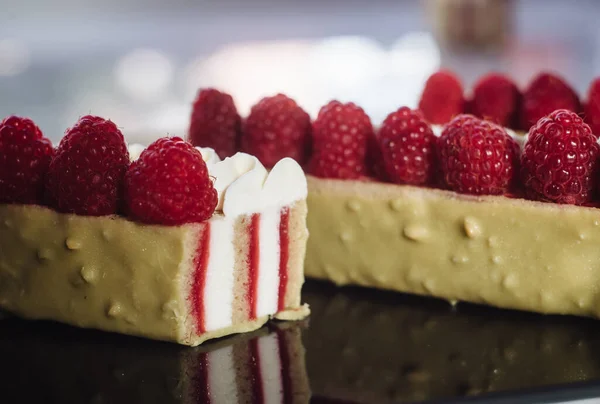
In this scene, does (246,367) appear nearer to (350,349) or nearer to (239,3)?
(350,349)

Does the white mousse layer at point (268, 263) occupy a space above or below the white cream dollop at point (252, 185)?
below

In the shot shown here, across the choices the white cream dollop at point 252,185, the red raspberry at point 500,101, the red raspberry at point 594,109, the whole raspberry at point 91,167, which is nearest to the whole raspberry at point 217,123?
the white cream dollop at point 252,185

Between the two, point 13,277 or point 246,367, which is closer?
point 246,367

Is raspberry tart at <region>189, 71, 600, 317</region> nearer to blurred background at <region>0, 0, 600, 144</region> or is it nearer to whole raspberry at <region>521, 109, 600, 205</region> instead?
whole raspberry at <region>521, 109, 600, 205</region>

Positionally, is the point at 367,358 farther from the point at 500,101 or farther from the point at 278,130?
the point at 500,101

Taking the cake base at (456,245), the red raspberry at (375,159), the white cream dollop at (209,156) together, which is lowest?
the cake base at (456,245)

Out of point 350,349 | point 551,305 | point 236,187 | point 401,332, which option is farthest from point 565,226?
point 236,187

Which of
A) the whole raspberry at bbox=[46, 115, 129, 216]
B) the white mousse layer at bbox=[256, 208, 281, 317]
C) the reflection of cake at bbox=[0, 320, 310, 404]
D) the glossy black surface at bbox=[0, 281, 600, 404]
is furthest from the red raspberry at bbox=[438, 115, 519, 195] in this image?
the whole raspberry at bbox=[46, 115, 129, 216]

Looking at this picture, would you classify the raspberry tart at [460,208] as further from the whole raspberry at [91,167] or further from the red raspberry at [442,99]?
the whole raspberry at [91,167]
